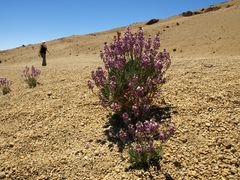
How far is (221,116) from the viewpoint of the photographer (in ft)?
17.8

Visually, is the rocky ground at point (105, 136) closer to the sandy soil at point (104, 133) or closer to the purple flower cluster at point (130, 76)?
the sandy soil at point (104, 133)

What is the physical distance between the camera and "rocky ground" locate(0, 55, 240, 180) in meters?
4.41

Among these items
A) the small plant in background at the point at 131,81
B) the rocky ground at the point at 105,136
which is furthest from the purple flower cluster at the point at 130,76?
the rocky ground at the point at 105,136

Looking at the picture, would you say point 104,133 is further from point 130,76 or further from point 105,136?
point 130,76

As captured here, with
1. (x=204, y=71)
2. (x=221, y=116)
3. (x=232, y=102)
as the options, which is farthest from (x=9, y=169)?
(x=204, y=71)

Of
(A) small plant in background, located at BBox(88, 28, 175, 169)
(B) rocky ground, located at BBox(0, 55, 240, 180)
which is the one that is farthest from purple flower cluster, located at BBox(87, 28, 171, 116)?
(B) rocky ground, located at BBox(0, 55, 240, 180)

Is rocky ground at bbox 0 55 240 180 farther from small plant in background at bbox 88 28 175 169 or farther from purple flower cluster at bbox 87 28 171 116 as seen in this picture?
purple flower cluster at bbox 87 28 171 116

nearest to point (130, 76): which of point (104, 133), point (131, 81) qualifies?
point (131, 81)

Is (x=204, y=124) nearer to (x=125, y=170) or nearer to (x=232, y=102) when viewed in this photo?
(x=232, y=102)

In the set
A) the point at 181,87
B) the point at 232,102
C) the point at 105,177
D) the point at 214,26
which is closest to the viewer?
the point at 105,177

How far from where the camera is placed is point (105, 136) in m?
5.48

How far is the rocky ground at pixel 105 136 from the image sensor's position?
4.41 metres

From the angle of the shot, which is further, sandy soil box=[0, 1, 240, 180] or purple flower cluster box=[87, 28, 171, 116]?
purple flower cluster box=[87, 28, 171, 116]

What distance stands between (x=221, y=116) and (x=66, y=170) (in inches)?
109
